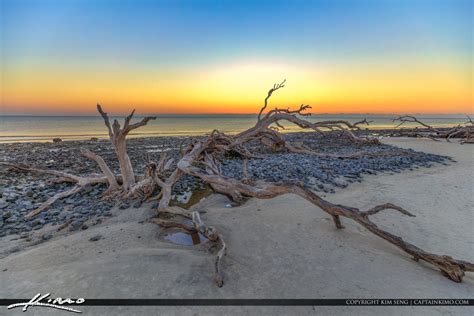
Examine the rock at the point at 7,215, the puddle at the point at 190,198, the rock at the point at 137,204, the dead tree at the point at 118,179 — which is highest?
the dead tree at the point at 118,179

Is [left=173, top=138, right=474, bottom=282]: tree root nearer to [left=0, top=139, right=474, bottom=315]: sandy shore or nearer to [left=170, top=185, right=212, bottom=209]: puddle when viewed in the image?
[left=0, top=139, right=474, bottom=315]: sandy shore

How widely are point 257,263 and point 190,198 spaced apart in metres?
3.39

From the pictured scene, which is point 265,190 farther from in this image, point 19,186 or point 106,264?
point 19,186

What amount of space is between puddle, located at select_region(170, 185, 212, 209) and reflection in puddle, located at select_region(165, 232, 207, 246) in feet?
4.65

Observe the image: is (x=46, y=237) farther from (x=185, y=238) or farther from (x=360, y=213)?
(x=360, y=213)

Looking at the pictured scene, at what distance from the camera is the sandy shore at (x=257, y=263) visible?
263 centimetres

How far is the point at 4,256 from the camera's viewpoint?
3518mm

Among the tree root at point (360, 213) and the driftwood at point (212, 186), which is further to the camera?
the driftwood at point (212, 186)

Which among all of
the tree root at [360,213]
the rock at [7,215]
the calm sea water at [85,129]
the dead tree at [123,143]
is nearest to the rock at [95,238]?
the tree root at [360,213]

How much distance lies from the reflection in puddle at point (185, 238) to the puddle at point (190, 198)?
4.65ft

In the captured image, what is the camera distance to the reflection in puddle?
3959mm

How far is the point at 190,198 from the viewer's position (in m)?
6.27

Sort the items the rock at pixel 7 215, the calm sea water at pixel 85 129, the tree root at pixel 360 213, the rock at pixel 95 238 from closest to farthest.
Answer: the tree root at pixel 360 213
the rock at pixel 95 238
the rock at pixel 7 215
the calm sea water at pixel 85 129
